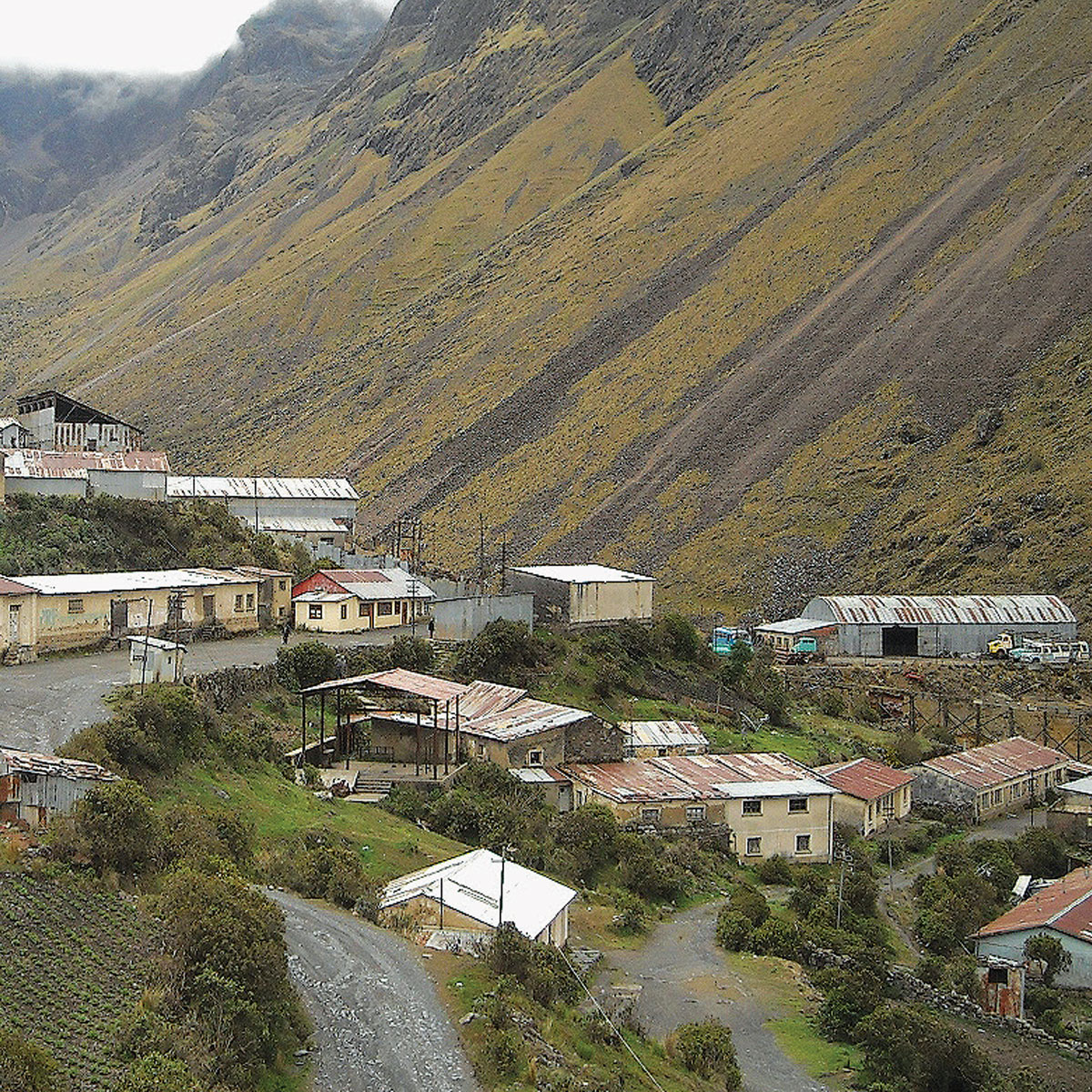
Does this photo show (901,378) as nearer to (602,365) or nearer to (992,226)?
(992,226)

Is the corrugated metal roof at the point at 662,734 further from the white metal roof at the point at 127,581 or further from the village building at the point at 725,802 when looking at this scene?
the white metal roof at the point at 127,581

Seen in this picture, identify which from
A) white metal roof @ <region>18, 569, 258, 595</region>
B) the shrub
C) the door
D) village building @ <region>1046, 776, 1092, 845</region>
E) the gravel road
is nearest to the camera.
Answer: the shrub

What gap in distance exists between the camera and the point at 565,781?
27.2 m

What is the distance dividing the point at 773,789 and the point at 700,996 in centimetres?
834

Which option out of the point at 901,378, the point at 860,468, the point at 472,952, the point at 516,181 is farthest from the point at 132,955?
the point at 516,181

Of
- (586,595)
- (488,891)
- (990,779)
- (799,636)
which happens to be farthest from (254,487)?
(488,891)

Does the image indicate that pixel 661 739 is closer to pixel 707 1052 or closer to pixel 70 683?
pixel 70 683

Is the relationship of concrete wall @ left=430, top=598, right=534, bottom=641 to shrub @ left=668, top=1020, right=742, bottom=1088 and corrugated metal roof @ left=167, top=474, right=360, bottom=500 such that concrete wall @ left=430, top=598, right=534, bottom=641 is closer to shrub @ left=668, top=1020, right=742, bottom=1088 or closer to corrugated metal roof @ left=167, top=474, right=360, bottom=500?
corrugated metal roof @ left=167, top=474, right=360, bottom=500

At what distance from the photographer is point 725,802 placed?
→ 90.0 ft

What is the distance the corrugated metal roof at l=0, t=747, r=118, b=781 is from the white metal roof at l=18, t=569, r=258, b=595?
11802mm

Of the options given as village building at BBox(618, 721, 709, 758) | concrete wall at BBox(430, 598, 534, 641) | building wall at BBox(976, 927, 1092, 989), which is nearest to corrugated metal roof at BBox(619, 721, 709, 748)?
village building at BBox(618, 721, 709, 758)

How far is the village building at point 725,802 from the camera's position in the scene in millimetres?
26828

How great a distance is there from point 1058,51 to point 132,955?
87.1m

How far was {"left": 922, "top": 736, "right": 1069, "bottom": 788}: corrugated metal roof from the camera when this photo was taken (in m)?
33.1
